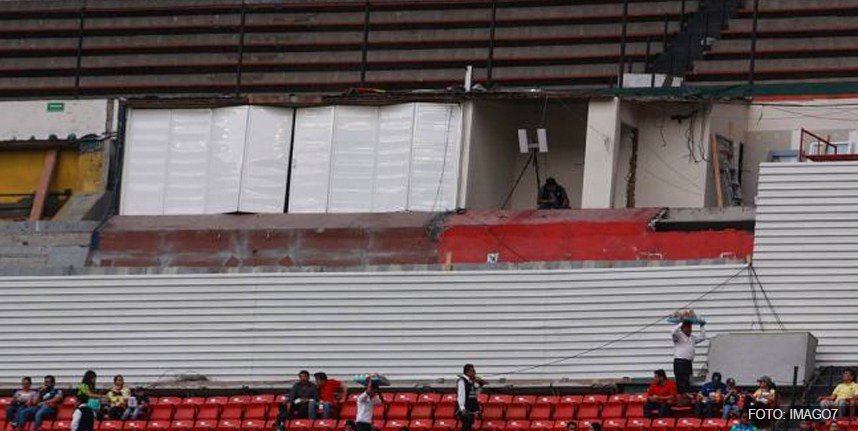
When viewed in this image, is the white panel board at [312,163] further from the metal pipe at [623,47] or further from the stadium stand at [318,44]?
the metal pipe at [623,47]

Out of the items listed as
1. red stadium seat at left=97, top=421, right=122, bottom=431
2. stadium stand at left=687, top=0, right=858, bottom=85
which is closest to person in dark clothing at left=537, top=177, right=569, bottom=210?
stadium stand at left=687, top=0, right=858, bottom=85

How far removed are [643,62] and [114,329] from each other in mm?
9205

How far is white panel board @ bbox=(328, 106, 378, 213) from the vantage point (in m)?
45.2

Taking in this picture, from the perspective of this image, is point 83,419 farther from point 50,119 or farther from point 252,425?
point 50,119

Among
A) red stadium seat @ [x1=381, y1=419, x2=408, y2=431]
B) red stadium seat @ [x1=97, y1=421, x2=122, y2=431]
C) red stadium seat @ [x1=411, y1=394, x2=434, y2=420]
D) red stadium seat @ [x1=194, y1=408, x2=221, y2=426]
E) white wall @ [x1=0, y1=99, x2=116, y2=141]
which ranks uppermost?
white wall @ [x1=0, y1=99, x2=116, y2=141]

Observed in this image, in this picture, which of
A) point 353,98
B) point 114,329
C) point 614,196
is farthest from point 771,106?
point 114,329

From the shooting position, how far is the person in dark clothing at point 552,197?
44.0 m

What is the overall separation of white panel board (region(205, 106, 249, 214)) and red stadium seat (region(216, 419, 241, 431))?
5.73 m

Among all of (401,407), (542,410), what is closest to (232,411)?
(401,407)

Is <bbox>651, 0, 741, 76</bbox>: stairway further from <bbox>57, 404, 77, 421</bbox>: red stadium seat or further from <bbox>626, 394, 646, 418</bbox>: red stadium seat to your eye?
<bbox>57, 404, 77, 421</bbox>: red stadium seat

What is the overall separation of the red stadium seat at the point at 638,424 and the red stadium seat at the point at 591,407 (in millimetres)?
943

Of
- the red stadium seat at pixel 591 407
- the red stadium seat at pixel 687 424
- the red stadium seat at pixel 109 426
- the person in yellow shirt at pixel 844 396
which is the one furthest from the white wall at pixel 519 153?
the person in yellow shirt at pixel 844 396

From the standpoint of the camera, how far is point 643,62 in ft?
156

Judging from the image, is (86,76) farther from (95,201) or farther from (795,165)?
(795,165)
